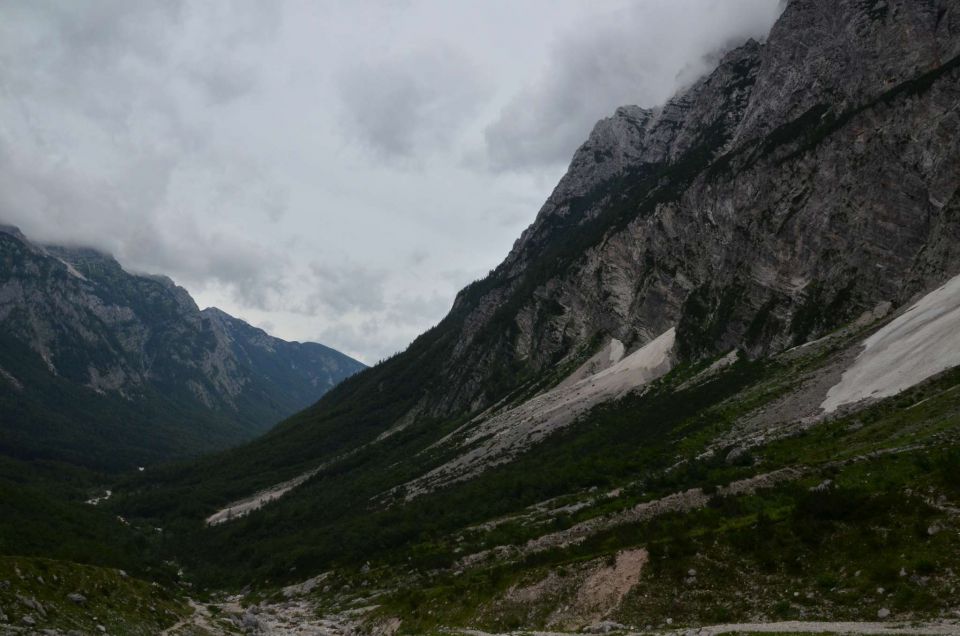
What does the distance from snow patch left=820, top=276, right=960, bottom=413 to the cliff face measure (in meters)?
15.0

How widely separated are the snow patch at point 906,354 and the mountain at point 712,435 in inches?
13.7

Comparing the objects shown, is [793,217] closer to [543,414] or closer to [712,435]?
[543,414]

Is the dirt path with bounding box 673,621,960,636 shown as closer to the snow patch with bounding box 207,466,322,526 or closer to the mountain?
the mountain

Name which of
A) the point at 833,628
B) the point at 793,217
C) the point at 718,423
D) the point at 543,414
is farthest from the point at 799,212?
the point at 833,628

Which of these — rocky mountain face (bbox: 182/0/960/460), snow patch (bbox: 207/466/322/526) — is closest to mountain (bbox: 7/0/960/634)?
rocky mountain face (bbox: 182/0/960/460)

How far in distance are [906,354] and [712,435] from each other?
19342mm

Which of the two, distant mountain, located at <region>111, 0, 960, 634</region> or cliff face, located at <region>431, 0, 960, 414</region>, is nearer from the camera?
distant mountain, located at <region>111, 0, 960, 634</region>

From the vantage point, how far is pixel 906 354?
60.4 meters

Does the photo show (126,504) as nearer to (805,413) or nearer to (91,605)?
(91,605)

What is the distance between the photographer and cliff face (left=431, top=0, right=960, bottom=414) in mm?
90375

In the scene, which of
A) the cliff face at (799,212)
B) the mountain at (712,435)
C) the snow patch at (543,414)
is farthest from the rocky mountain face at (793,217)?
the snow patch at (543,414)

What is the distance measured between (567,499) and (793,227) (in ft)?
230

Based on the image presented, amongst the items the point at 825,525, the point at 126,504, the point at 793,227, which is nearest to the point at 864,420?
the point at 825,525

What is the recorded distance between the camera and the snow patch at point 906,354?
55688 mm
